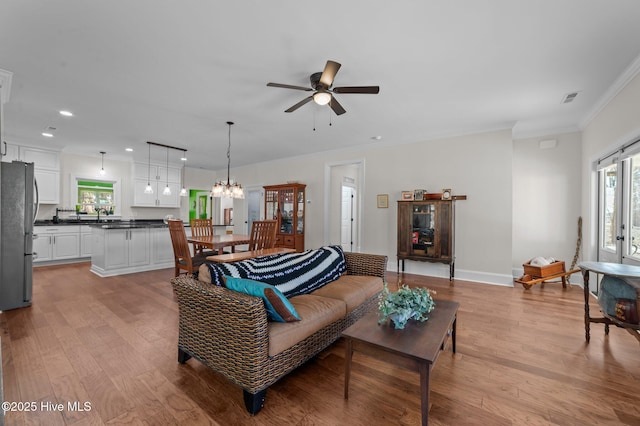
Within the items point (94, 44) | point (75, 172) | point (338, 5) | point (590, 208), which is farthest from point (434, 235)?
point (75, 172)

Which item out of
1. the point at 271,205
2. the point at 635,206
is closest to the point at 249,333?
the point at 635,206

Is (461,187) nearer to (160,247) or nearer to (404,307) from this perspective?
(404,307)

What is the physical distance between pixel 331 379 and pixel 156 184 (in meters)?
7.34

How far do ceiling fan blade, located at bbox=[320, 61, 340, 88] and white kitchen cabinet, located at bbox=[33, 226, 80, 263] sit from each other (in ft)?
21.9

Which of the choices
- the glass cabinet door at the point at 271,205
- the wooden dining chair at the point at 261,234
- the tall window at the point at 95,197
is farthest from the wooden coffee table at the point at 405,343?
the tall window at the point at 95,197

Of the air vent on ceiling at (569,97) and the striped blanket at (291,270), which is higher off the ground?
the air vent on ceiling at (569,97)

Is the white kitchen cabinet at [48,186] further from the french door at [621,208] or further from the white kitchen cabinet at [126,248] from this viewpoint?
the french door at [621,208]

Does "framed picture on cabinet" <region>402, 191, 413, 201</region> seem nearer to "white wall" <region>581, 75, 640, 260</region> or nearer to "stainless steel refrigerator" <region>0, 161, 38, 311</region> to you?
"white wall" <region>581, 75, 640, 260</region>

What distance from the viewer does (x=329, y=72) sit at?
234 centimetres

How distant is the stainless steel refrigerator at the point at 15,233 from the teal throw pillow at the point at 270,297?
3.27 m

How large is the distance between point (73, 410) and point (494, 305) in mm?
4060

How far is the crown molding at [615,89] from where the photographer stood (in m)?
2.69

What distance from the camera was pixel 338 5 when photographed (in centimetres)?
191

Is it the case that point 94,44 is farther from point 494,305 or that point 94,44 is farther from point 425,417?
point 494,305
